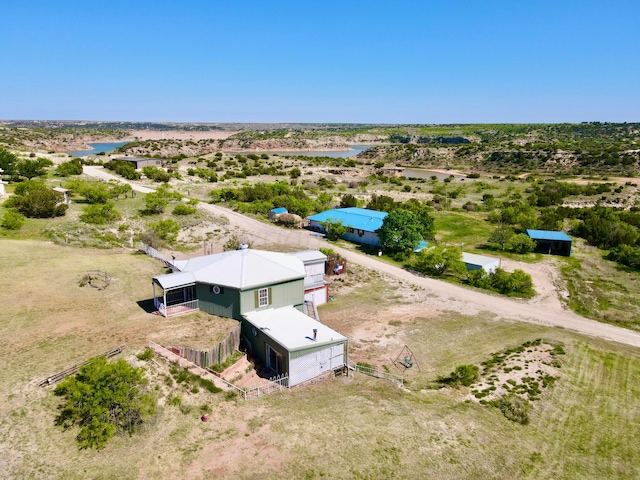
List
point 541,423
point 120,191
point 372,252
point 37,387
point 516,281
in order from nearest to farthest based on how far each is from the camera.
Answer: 1. point 37,387
2. point 541,423
3. point 516,281
4. point 372,252
5. point 120,191

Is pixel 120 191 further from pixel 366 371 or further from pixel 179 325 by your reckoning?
pixel 366 371

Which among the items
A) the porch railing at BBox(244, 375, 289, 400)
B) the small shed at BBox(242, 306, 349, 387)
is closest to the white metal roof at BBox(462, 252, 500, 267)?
the small shed at BBox(242, 306, 349, 387)

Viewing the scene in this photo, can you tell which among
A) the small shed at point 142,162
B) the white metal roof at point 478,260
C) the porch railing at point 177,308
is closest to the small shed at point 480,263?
the white metal roof at point 478,260

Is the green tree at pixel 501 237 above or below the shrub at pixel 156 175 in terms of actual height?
below

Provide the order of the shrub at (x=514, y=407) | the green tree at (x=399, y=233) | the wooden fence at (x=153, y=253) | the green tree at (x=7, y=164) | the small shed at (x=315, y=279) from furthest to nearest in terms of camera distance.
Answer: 1. the green tree at (x=7, y=164)
2. the green tree at (x=399, y=233)
3. the wooden fence at (x=153, y=253)
4. the small shed at (x=315, y=279)
5. the shrub at (x=514, y=407)

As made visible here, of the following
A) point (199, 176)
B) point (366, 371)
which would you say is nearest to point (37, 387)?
point (366, 371)

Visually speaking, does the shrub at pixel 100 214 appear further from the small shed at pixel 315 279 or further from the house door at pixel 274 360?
the house door at pixel 274 360
